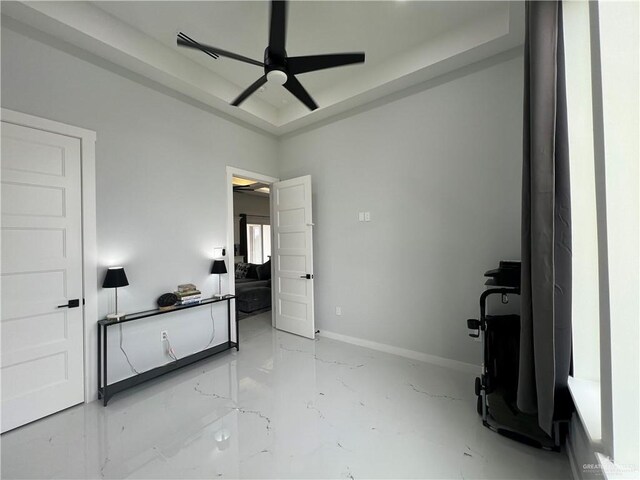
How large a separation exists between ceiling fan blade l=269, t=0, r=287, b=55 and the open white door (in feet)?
6.44

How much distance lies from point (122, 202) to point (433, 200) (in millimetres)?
3234

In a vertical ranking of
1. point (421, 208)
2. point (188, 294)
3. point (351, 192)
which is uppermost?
point (351, 192)

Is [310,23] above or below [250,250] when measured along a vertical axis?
above

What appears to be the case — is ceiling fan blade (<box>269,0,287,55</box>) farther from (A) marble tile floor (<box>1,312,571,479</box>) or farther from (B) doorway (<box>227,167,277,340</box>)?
(A) marble tile floor (<box>1,312,571,479</box>)

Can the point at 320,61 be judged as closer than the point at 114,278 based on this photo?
Yes

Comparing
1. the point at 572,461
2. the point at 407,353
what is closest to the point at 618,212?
the point at 572,461

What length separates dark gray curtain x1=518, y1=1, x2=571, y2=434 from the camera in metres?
1.35

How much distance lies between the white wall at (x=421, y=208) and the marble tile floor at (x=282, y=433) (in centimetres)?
71

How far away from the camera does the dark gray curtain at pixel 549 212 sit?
135 cm

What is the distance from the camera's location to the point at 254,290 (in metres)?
5.36

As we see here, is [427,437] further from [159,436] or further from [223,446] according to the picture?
[159,436]

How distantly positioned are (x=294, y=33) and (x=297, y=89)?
0.74 metres

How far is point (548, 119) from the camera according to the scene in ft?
4.46

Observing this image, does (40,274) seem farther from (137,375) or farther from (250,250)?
(250,250)
